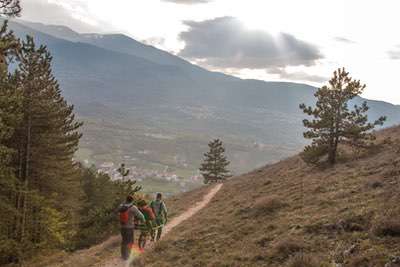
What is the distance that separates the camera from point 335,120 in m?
30.0

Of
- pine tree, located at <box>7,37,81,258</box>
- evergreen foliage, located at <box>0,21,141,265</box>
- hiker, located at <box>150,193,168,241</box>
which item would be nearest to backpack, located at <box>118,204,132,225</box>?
hiker, located at <box>150,193,168,241</box>

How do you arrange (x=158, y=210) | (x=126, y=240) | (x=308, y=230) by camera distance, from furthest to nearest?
(x=158, y=210)
(x=126, y=240)
(x=308, y=230)

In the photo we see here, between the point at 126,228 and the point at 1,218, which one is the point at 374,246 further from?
the point at 1,218

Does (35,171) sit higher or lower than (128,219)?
lower

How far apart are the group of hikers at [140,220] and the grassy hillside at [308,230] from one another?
1.00 m

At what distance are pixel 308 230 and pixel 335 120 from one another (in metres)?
17.9

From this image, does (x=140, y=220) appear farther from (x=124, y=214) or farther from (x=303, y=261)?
(x=303, y=261)

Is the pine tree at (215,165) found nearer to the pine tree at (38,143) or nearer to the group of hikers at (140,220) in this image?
the pine tree at (38,143)

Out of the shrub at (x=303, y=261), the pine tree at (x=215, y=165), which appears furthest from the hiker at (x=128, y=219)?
the pine tree at (x=215, y=165)

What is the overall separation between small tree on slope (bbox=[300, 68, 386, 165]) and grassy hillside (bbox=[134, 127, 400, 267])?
679cm

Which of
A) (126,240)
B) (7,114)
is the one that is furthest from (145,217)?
(7,114)

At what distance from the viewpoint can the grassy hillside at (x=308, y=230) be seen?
1102 centimetres

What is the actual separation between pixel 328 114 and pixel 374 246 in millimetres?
20524

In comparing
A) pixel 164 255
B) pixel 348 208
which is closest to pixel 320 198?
pixel 348 208
